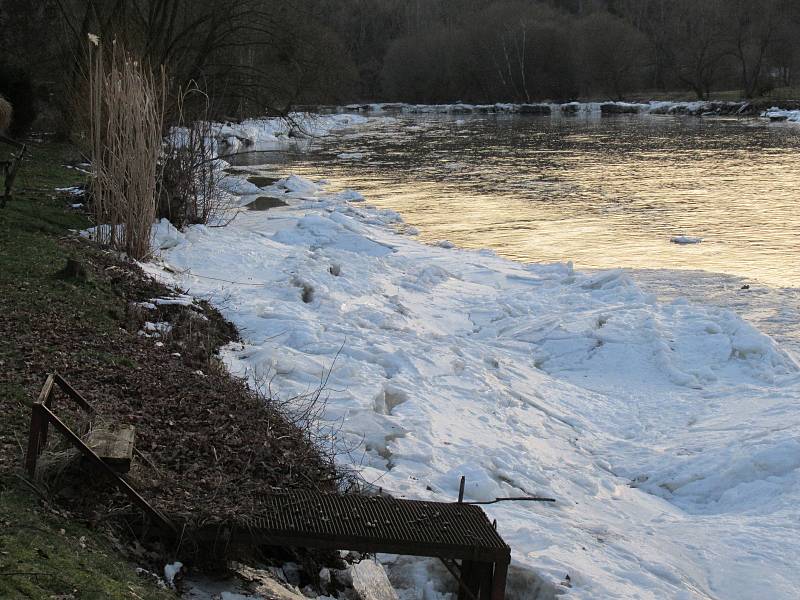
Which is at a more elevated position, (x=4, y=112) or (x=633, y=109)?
(x=633, y=109)

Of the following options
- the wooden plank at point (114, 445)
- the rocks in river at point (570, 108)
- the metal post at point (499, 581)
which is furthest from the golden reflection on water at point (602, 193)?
the rocks in river at point (570, 108)

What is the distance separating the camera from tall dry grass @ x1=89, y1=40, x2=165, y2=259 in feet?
34.0

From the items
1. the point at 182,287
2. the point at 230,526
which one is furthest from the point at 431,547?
the point at 182,287

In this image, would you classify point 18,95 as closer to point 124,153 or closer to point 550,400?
point 124,153

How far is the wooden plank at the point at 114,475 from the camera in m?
4.18

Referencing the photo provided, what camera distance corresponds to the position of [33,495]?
4137 mm

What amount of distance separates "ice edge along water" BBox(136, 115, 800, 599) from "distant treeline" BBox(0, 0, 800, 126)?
5578mm

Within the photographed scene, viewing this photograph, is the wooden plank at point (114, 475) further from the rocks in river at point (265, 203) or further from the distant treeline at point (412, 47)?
the rocks in river at point (265, 203)

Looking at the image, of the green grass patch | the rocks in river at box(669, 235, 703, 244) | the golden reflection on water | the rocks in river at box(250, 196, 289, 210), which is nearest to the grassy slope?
the green grass patch

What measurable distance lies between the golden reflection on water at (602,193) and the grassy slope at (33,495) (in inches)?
371

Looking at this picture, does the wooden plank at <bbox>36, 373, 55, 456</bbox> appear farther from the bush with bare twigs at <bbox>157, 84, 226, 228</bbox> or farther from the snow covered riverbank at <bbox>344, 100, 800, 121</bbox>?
the snow covered riverbank at <bbox>344, 100, 800, 121</bbox>

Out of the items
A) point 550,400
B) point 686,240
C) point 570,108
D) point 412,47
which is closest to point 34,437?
point 550,400

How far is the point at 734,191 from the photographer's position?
77.7 feet

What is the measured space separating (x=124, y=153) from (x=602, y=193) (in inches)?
644
